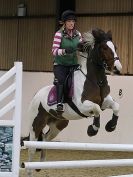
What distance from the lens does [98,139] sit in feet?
37.3

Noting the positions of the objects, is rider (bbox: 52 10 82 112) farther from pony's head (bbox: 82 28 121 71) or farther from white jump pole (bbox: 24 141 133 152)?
white jump pole (bbox: 24 141 133 152)

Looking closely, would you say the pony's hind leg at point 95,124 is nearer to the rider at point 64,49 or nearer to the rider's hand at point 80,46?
the rider at point 64,49

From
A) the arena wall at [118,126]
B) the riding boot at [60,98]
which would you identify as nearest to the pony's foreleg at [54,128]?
the riding boot at [60,98]

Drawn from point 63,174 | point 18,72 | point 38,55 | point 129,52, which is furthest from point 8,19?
point 18,72

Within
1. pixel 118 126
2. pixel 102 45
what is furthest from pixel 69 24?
pixel 118 126

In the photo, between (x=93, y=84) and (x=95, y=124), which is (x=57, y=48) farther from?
(x=95, y=124)

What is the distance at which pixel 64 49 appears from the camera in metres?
6.80

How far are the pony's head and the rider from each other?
0.56 ft

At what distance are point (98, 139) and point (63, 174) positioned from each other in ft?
11.8

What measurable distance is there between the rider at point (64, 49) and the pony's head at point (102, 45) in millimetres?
170

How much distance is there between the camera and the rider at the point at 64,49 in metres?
6.77

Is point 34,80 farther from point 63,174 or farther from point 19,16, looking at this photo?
point 63,174

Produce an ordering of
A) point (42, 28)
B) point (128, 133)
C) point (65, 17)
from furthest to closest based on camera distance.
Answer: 1. point (42, 28)
2. point (128, 133)
3. point (65, 17)

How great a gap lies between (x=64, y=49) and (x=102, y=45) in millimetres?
484
